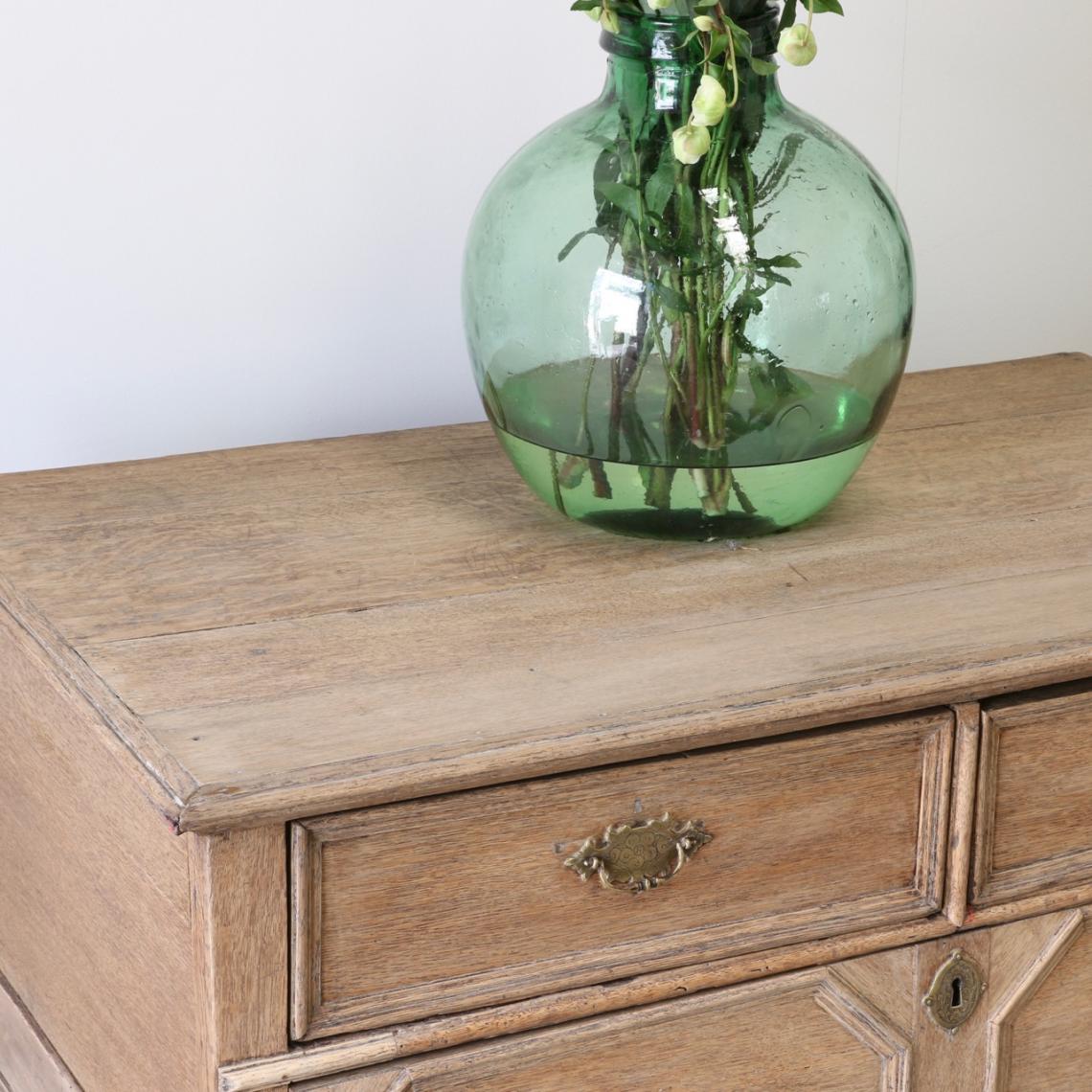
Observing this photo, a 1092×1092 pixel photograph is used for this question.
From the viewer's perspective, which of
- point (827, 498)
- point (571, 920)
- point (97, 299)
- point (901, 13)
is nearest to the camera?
point (571, 920)

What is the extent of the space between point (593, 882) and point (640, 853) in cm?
3

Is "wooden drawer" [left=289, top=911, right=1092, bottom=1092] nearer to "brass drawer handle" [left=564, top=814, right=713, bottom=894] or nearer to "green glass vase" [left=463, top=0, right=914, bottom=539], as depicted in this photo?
"brass drawer handle" [left=564, top=814, right=713, bottom=894]

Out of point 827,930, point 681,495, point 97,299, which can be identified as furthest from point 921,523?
point 97,299

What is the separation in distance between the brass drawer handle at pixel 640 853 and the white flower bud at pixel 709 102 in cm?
40

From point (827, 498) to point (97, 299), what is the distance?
24.4 inches

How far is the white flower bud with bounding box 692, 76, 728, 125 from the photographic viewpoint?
0.95m

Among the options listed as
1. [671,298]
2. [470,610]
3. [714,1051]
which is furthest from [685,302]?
[714,1051]

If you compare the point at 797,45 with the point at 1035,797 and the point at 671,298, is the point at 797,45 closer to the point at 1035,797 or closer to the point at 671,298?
the point at 671,298

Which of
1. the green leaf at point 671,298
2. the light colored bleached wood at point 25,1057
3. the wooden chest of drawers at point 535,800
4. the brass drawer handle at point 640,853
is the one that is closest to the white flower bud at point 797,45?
the green leaf at point 671,298

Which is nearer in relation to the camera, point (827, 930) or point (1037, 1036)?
point (827, 930)

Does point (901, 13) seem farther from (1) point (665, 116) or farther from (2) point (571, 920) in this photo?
(2) point (571, 920)

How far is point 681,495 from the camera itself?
1065mm

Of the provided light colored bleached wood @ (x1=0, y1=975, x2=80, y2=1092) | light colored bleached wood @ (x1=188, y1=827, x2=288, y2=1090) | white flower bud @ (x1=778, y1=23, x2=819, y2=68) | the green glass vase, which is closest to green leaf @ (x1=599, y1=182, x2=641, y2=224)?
the green glass vase

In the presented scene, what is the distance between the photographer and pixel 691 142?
958 mm
